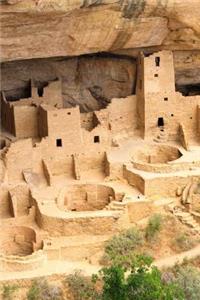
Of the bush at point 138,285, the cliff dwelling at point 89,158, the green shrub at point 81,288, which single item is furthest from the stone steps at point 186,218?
the green shrub at point 81,288

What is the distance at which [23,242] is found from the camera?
15039mm

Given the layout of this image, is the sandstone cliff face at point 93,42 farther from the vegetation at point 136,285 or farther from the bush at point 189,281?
the bush at point 189,281

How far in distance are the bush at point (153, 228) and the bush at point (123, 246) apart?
0.56 ft

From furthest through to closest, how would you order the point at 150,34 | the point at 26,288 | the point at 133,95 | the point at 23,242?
the point at 133,95, the point at 150,34, the point at 23,242, the point at 26,288

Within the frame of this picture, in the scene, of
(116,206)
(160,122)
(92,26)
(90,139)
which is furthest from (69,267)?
(160,122)

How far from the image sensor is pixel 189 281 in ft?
44.9

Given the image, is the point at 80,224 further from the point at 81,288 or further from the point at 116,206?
the point at 81,288

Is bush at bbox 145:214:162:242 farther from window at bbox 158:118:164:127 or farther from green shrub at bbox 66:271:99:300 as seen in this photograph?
window at bbox 158:118:164:127

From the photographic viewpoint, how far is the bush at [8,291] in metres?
13.6

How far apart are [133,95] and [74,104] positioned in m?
1.64

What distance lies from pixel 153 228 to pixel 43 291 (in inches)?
102

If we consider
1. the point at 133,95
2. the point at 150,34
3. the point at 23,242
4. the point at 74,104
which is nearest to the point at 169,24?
the point at 150,34

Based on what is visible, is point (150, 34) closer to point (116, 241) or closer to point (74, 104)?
point (74, 104)

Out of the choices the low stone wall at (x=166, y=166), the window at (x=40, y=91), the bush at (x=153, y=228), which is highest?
the window at (x=40, y=91)
